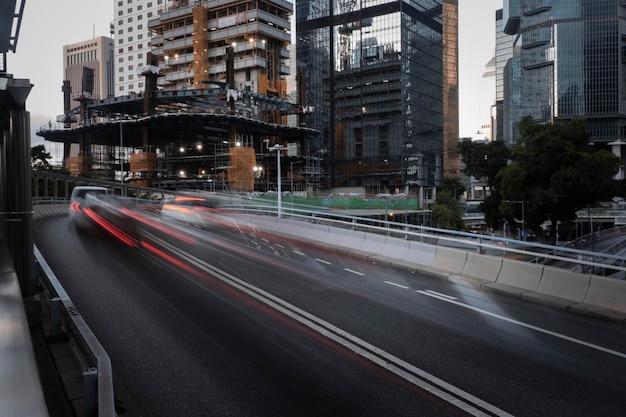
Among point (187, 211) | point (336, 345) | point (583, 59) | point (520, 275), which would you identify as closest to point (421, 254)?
point (520, 275)

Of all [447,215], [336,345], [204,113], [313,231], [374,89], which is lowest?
[447,215]

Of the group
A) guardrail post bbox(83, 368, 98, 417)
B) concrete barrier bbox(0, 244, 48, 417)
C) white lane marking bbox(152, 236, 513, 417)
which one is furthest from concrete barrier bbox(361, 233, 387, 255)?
concrete barrier bbox(0, 244, 48, 417)

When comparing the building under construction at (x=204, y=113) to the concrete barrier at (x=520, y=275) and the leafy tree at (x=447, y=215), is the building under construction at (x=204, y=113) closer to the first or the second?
the leafy tree at (x=447, y=215)

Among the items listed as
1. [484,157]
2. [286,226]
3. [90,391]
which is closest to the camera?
[90,391]

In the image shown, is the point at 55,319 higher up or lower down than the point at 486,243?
lower down

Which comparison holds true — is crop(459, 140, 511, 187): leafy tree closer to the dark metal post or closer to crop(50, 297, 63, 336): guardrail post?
the dark metal post

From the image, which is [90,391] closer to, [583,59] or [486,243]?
[486,243]

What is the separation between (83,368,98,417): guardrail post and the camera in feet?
16.7

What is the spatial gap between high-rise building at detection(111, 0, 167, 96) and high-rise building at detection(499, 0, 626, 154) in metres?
108

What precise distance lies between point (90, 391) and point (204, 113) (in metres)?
73.8

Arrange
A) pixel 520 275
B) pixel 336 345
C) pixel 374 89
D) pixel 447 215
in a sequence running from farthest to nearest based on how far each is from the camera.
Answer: pixel 374 89
pixel 447 215
pixel 520 275
pixel 336 345

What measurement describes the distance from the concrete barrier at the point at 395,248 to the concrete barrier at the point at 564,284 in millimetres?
6087

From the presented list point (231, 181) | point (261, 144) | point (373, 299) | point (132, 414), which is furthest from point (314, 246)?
point (261, 144)

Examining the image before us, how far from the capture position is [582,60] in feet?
409
